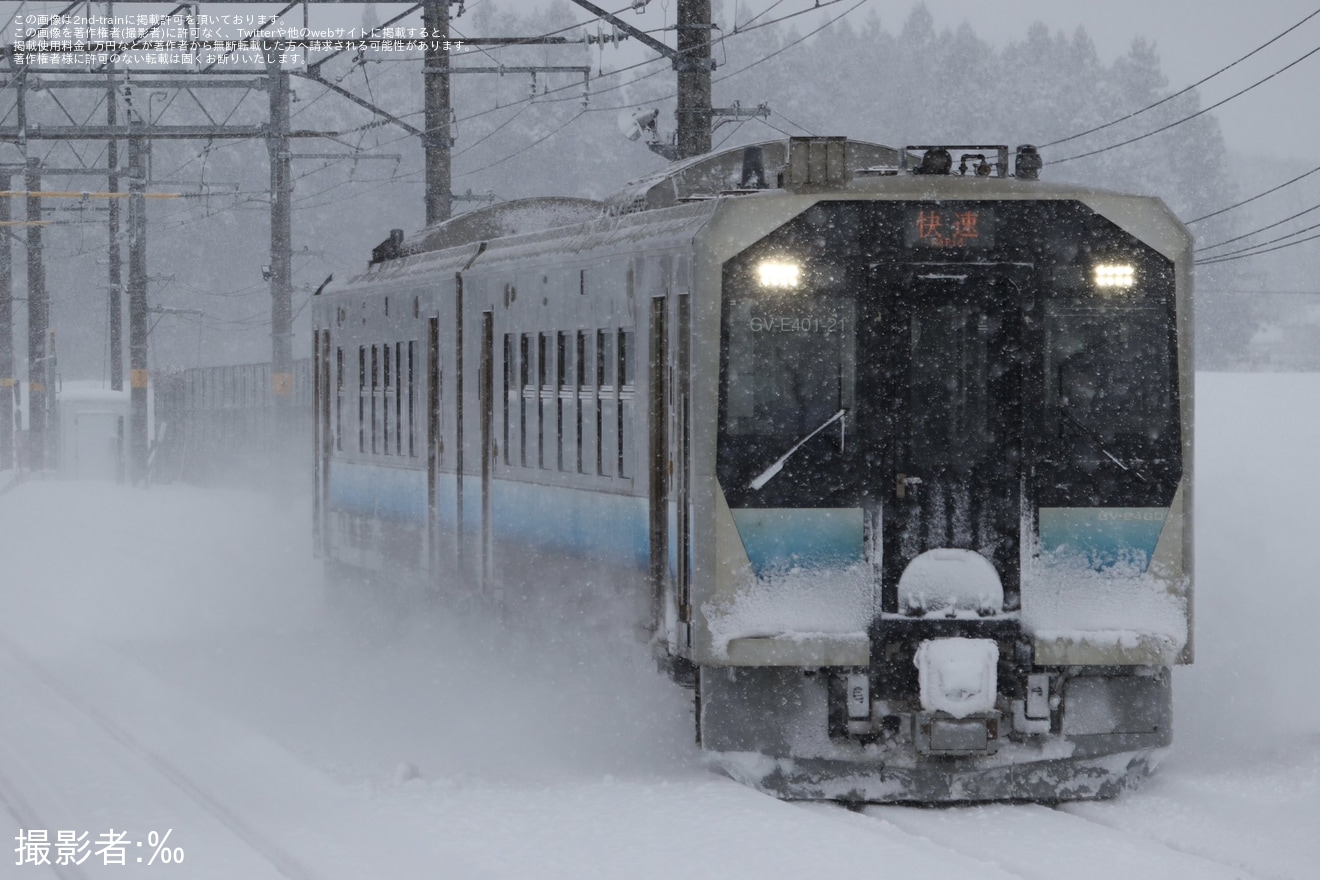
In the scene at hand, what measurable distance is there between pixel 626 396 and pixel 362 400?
706 cm

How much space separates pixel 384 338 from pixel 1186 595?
849cm

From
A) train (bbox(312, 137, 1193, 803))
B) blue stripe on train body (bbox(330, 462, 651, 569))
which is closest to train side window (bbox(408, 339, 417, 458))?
Answer: blue stripe on train body (bbox(330, 462, 651, 569))

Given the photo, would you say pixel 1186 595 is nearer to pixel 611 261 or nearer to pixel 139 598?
pixel 611 261

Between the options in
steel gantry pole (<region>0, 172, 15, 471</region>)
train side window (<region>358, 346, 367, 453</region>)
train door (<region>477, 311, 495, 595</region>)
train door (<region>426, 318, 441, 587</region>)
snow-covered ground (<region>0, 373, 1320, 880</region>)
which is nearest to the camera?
snow-covered ground (<region>0, 373, 1320, 880</region>)

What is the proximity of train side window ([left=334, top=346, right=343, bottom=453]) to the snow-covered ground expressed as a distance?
61.4 inches

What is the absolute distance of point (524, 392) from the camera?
13.4m

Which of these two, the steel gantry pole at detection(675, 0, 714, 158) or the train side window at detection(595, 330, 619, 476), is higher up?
the steel gantry pole at detection(675, 0, 714, 158)

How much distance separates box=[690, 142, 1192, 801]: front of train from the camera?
393 inches

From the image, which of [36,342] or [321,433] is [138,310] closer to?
[36,342]

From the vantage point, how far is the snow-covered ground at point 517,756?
851 centimetres

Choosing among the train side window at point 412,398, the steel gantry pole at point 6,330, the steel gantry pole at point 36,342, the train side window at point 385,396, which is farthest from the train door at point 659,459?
the steel gantry pole at point 6,330

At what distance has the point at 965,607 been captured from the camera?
1000cm

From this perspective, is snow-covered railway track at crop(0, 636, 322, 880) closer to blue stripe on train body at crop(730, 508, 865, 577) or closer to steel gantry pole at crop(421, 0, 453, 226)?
blue stripe on train body at crop(730, 508, 865, 577)

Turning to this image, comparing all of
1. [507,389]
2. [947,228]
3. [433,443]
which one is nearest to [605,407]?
[507,389]
